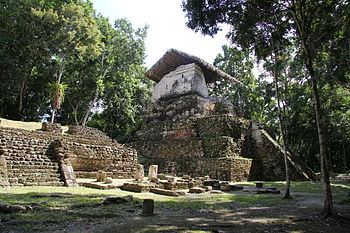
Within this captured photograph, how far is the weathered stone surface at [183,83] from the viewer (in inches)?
814

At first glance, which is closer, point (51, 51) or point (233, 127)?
point (233, 127)

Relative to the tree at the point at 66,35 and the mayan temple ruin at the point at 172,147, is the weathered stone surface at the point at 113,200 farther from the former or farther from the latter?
the tree at the point at 66,35

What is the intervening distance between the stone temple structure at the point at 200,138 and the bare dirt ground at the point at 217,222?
318 inches

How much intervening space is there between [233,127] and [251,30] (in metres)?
7.95

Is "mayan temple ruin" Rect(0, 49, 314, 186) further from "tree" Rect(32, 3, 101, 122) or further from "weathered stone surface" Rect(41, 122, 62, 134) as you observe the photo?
"tree" Rect(32, 3, 101, 122)

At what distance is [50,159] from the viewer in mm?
10016

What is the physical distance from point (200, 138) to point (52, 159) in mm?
8740

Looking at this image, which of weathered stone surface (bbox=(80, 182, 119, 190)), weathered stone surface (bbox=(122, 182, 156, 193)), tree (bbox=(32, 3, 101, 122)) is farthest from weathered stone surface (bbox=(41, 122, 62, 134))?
weathered stone surface (bbox=(122, 182, 156, 193))

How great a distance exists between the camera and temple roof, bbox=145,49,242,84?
21078 mm

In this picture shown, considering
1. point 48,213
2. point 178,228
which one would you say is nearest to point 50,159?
point 48,213

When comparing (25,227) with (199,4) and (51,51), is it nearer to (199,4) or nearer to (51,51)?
(199,4)

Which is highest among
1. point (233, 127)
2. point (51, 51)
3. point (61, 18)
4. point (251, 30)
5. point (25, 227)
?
point (61, 18)

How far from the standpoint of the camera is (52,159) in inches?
397

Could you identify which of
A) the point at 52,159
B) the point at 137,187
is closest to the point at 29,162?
the point at 52,159
